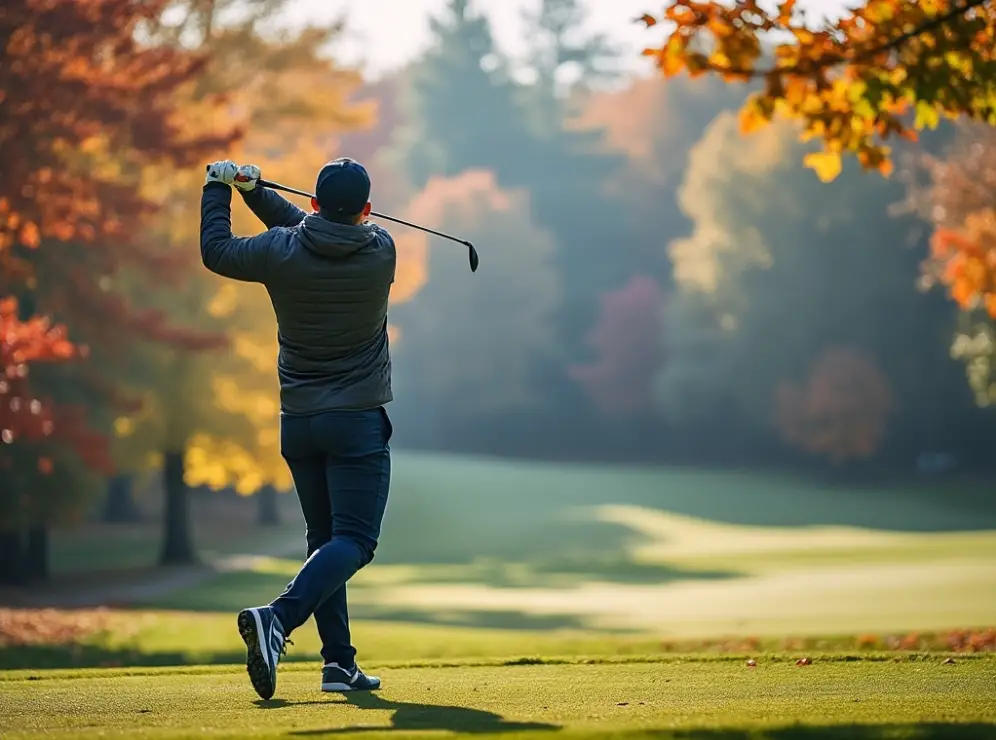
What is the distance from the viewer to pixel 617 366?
64.9 metres

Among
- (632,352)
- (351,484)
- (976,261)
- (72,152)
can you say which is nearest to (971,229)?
(976,261)

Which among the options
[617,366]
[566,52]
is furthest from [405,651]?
[566,52]

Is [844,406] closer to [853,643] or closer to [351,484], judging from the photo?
[853,643]

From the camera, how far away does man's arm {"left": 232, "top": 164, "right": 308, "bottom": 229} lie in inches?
275

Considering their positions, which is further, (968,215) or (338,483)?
(968,215)

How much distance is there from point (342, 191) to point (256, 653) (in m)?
1.85

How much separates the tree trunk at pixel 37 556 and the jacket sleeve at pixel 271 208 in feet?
70.0

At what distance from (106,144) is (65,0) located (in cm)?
618

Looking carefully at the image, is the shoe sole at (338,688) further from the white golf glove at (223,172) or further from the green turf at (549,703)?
the white golf glove at (223,172)

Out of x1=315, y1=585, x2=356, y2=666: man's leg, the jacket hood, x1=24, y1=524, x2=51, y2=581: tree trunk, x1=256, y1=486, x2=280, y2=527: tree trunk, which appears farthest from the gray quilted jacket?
x1=256, y1=486, x2=280, y2=527: tree trunk

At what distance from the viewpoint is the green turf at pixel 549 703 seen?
219 inches

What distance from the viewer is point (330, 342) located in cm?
682

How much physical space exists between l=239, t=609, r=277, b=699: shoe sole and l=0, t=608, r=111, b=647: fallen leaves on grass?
9.55 m

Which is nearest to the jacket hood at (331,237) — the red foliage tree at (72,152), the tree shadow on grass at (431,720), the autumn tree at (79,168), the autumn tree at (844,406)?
the tree shadow on grass at (431,720)
